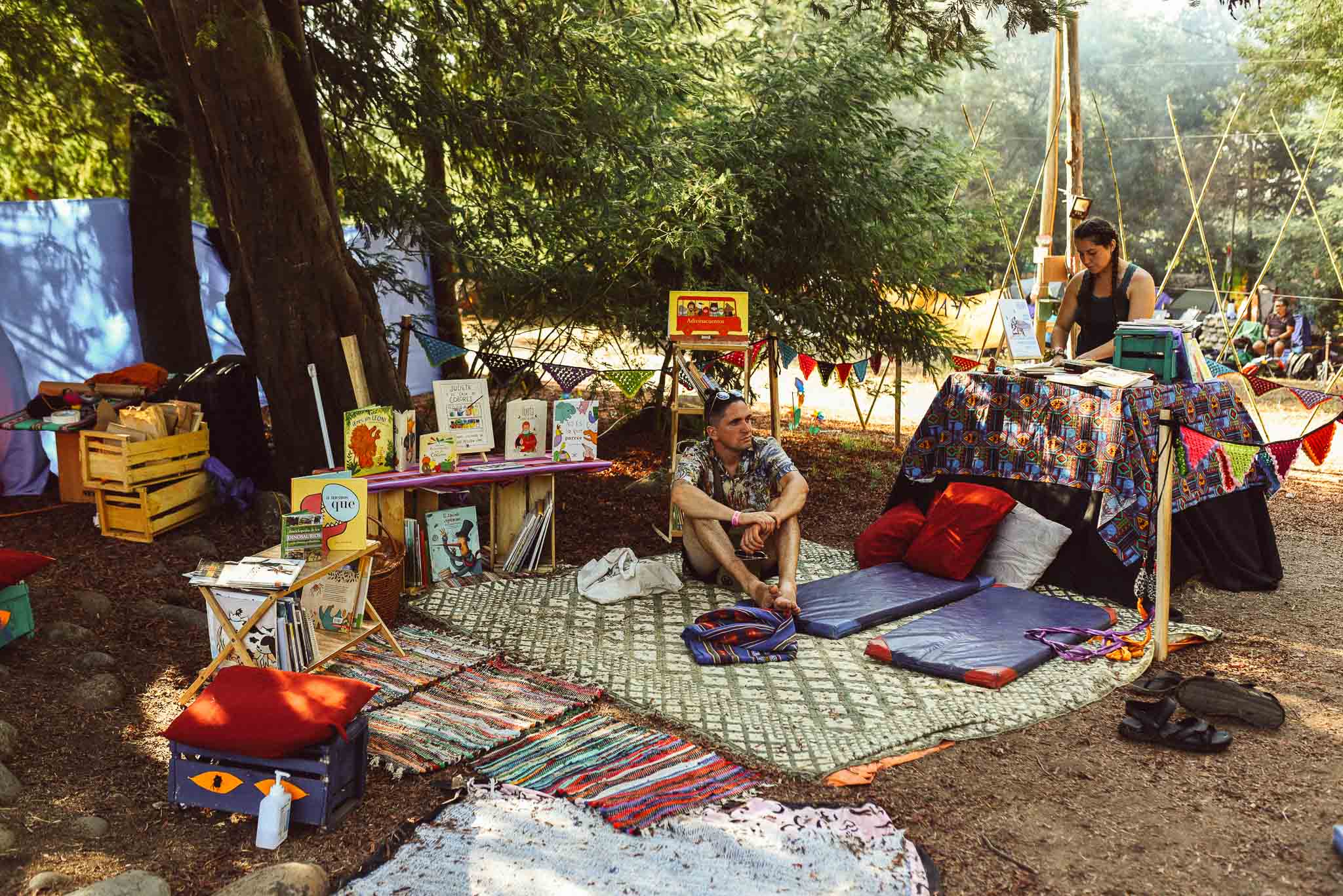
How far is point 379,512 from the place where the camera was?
4.92m

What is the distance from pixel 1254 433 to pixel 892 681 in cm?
214

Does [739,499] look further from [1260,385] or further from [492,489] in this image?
[1260,385]

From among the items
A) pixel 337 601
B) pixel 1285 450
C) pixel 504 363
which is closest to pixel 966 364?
pixel 1285 450

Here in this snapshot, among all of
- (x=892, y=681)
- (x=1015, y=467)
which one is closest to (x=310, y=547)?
(x=892, y=681)

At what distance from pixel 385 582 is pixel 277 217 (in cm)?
223

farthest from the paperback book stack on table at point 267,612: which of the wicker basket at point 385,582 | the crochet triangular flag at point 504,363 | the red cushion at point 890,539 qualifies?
the crochet triangular flag at point 504,363

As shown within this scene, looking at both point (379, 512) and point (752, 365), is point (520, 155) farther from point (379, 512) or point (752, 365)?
point (379, 512)

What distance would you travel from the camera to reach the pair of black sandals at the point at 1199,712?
3.47m

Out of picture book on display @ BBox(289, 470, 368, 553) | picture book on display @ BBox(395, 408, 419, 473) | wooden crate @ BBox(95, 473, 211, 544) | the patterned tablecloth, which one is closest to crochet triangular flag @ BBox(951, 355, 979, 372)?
the patterned tablecloth

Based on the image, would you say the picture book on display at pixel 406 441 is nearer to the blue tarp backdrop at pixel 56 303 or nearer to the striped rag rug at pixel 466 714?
the striped rag rug at pixel 466 714

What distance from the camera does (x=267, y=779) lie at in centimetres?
291

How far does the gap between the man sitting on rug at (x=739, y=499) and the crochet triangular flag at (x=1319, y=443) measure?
2.31 m

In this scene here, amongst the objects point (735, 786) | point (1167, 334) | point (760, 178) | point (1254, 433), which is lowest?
point (735, 786)

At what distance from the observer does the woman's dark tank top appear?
567 cm
